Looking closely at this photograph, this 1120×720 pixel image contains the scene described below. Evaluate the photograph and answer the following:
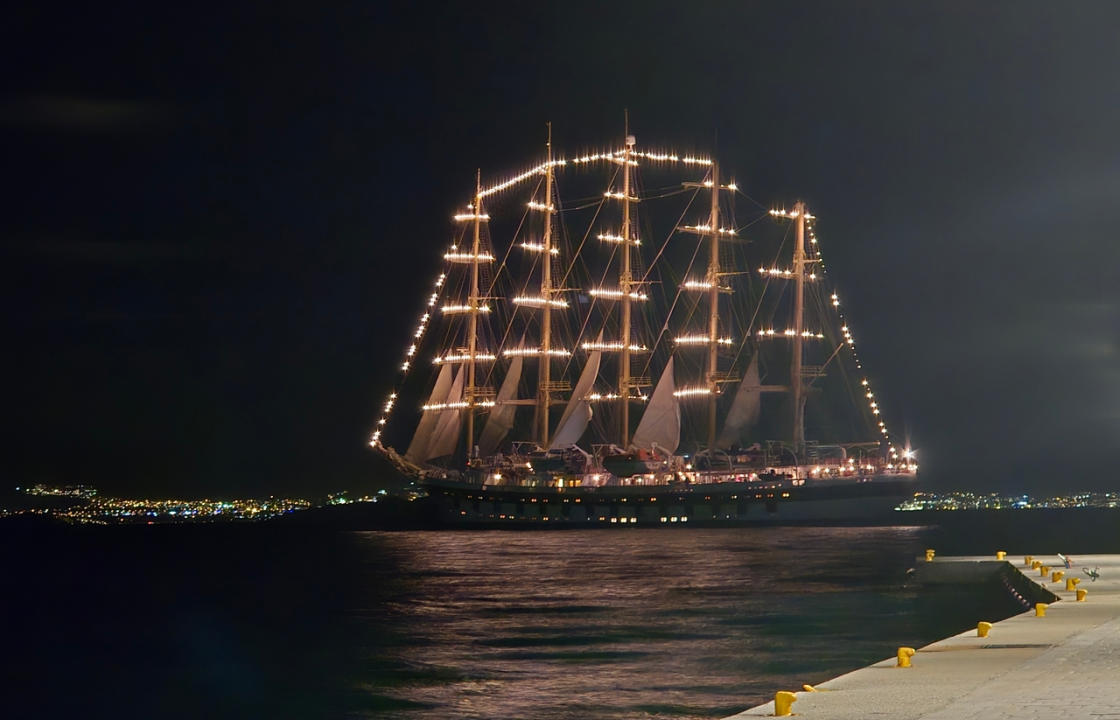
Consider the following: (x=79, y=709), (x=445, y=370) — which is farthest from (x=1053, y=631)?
(x=445, y=370)

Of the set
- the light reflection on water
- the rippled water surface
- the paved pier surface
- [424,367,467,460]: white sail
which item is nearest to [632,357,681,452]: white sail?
[424,367,467,460]: white sail

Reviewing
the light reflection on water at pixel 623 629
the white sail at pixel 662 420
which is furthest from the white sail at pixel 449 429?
the light reflection on water at pixel 623 629

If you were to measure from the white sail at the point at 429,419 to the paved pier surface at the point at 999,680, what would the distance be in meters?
109

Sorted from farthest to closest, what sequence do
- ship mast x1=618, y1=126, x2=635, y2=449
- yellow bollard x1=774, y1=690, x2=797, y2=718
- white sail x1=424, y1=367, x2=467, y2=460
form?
white sail x1=424, y1=367, x2=467, y2=460 → ship mast x1=618, y1=126, x2=635, y2=449 → yellow bollard x1=774, y1=690, x2=797, y2=718

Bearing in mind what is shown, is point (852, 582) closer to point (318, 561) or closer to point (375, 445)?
point (318, 561)

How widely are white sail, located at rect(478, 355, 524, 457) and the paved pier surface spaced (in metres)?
101

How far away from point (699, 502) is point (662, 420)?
7.92 meters

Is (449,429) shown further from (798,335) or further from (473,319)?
(798,335)

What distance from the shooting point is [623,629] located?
42.7 meters

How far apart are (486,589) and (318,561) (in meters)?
41.3

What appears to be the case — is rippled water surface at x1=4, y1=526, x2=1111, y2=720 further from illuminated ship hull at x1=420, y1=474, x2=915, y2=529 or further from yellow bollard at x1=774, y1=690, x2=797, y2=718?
illuminated ship hull at x1=420, y1=474, x2=915, y2=529

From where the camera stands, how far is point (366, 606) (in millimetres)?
56125

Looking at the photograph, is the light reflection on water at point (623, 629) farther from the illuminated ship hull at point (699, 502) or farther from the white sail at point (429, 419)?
the white sail at point (429, 419)

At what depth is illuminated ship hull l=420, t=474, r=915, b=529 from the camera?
123 m
